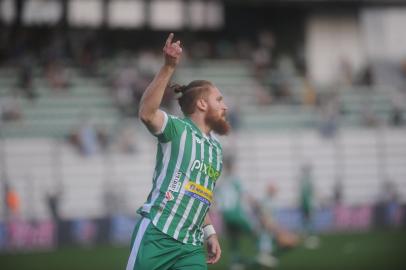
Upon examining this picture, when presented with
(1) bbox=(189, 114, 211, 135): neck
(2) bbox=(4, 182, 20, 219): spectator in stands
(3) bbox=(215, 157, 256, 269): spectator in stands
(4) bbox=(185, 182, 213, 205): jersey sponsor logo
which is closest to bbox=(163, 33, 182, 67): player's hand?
(1) bbox=(189, 114, 211, 135): neck

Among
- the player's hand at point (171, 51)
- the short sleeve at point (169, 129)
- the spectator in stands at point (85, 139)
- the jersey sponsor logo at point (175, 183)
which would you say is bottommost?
the spectator in stands at point (85, 139)

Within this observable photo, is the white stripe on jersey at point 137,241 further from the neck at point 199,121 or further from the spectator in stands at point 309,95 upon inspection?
the spectator in stands at point 309,95

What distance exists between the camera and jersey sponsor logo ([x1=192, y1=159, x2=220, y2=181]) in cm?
591

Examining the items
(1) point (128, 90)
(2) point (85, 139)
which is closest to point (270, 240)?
(2) point (85, 139)

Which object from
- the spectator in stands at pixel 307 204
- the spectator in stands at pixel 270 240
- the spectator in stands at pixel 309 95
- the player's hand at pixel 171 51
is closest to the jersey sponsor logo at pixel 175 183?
the player's hand at pixel 171 51

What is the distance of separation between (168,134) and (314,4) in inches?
995

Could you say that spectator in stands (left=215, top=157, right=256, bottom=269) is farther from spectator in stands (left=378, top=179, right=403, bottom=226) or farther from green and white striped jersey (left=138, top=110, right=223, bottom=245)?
spectator in stands (left=378, top=179, right=403, bottom=226)

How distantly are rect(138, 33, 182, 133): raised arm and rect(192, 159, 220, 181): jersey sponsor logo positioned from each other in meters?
0.57

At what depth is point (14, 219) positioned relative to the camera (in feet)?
69.1

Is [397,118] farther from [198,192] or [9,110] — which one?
[198,192]

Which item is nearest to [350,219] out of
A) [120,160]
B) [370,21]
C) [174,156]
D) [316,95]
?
[316,95]

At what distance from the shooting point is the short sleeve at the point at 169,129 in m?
5.66

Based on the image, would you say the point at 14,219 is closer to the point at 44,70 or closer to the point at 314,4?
the point at 44,70

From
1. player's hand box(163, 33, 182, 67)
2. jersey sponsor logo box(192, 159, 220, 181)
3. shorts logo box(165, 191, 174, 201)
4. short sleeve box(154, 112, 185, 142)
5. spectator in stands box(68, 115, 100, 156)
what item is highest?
player's hand box(163, 33, 182, 67)
